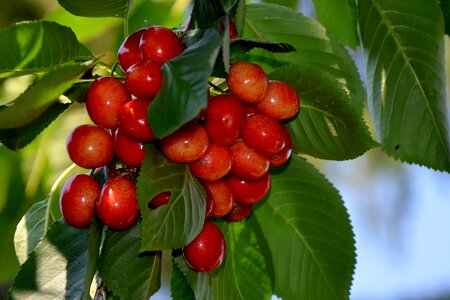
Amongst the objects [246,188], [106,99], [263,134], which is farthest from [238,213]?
[106,99]

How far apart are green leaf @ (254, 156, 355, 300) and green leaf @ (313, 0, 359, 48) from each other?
0.96ft

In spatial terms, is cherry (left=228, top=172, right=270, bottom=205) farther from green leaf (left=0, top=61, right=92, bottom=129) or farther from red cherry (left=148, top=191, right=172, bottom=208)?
green leaf (left=0, top=61, right=92, bottom=129)

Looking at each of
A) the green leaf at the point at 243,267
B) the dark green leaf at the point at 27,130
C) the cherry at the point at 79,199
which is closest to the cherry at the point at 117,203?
the cherry at the point at 79,199

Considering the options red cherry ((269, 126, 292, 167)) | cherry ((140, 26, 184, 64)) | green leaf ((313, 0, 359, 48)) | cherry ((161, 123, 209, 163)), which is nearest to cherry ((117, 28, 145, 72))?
cherry ((140, 26, 184, 64))

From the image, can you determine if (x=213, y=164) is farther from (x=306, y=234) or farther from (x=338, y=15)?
(x=338, y=15)

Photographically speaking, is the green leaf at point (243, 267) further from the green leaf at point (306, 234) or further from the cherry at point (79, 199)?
the cherry at point (79, 199)

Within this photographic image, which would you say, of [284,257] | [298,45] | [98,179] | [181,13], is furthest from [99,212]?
[181,13]

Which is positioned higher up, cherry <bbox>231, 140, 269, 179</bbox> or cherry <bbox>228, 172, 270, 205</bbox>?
cherry <bbox>231, 140, 269, 179</bbox>

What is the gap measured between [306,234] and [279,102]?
1.15 ft

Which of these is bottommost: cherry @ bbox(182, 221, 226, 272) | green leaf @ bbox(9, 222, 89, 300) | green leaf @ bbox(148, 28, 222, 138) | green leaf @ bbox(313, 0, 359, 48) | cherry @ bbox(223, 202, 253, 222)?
green leaf @ bbox(9, 222, 89, 300)

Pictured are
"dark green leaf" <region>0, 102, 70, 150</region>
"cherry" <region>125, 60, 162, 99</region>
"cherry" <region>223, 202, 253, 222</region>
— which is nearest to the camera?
"cherry" <region>125, 60, 162, 99</region>

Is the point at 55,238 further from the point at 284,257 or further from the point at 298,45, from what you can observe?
the point at 298,45

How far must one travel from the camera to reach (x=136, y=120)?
1.05 meters

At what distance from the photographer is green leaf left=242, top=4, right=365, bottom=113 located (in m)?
1.41
